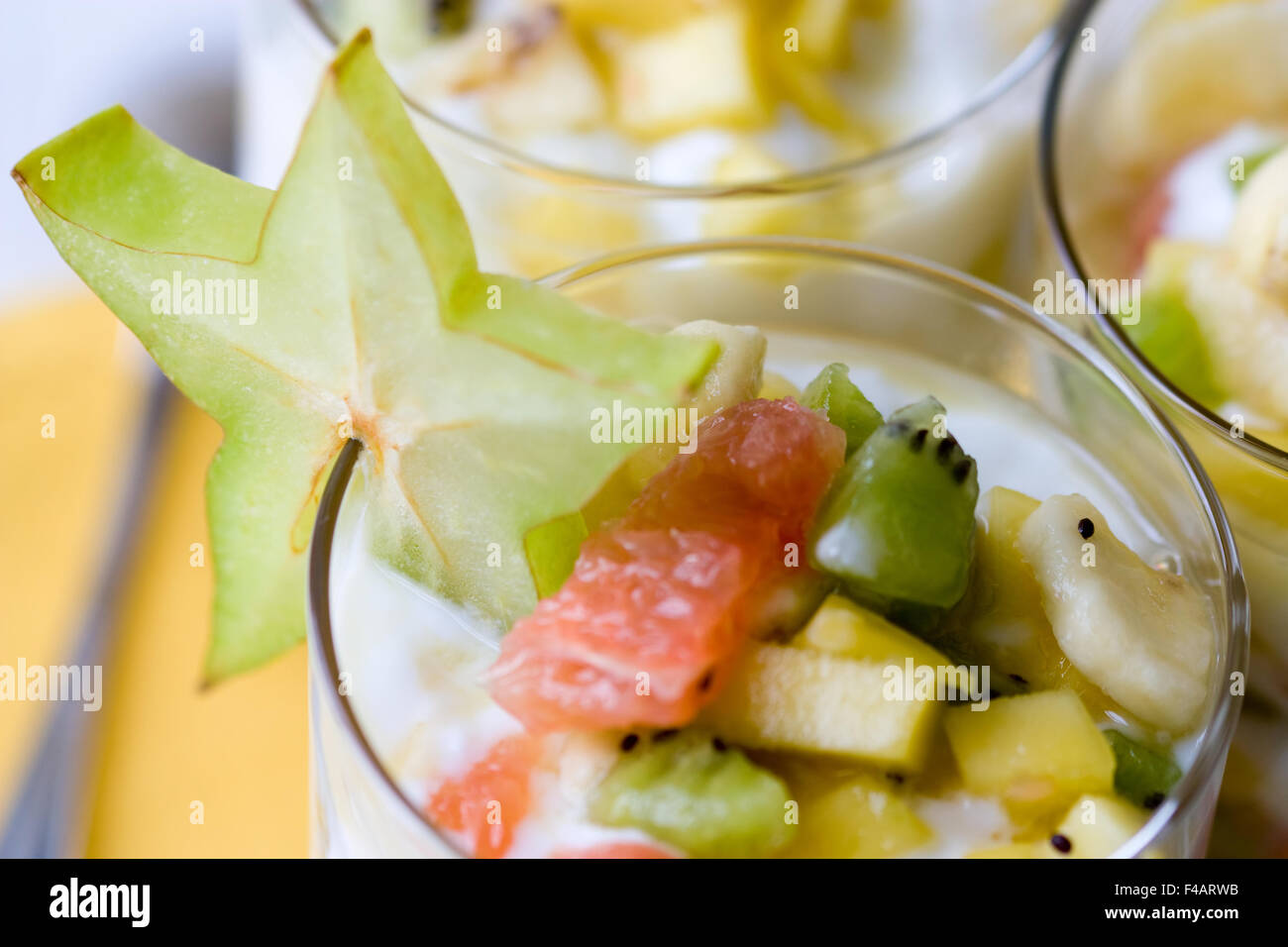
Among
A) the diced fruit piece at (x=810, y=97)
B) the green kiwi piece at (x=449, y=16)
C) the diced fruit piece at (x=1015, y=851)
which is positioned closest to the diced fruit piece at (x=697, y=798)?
the diced fruit piece at (x=1015, y=851)

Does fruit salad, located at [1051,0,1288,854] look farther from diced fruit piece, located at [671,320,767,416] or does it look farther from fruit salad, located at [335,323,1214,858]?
diced fruit piece, located at [671,320,767,416]

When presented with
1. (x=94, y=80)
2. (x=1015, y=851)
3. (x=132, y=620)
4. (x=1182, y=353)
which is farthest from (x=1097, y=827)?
(x=94, y=80)

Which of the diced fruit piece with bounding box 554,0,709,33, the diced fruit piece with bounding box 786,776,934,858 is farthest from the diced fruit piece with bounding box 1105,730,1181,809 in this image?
the diced fruit piece with bounding box 554,0,709,33

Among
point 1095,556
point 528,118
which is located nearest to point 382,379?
point 1095,556

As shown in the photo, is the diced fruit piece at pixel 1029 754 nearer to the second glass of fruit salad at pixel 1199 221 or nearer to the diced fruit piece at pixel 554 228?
the second glass of fruit salad at pixel 1199 221
